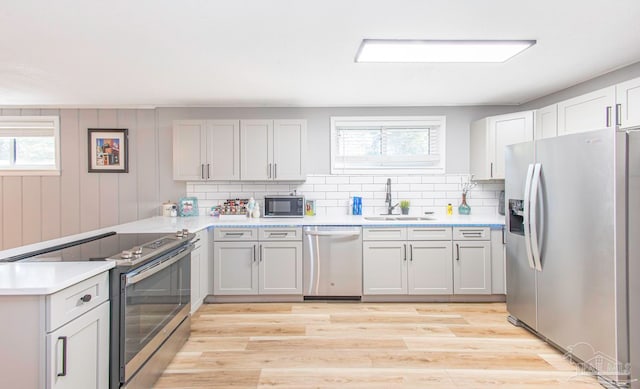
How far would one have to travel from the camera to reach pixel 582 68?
2895mm

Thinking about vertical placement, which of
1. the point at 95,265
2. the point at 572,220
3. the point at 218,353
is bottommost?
the point at 218,353

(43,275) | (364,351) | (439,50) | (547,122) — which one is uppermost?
(439,50)

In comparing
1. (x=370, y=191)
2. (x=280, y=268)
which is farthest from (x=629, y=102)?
(x=280, y=268)

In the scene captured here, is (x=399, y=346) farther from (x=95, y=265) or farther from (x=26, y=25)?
(x=26, y=25)

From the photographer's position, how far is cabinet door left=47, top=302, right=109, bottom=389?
1379 mm

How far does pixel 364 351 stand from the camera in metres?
2.56

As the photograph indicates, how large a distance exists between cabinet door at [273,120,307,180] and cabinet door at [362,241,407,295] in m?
1.14

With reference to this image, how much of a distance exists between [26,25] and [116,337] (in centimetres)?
194

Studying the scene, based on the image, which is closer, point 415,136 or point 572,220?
point 572,220

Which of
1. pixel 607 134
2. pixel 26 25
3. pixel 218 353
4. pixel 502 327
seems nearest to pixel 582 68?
pixel 607 134

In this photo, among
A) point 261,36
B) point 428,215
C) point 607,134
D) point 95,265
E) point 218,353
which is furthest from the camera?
point 428,215

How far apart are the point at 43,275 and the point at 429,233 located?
10.3 feet

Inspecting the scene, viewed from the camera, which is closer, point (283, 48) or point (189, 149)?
point (283, 48)

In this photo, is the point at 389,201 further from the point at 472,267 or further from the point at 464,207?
the point at 472,267
